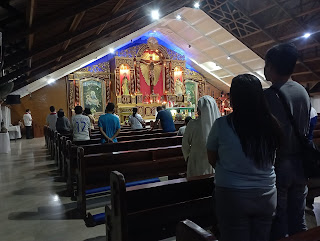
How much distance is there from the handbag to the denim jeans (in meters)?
0.30

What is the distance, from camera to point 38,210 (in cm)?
396

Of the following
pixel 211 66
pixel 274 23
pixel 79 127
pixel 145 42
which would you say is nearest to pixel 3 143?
pixel 79 127

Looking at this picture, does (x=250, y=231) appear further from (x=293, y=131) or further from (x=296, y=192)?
(x=293, y=131)

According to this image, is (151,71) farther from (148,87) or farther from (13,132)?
(13,132)

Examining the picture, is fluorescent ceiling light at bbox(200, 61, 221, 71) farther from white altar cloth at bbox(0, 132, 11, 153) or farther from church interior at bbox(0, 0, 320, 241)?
white altar cloth at bbox(0, 132, 11, 153)

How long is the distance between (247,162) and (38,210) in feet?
11.4

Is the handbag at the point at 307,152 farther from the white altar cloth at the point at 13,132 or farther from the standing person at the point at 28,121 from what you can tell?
the standing person at the point at 28,121

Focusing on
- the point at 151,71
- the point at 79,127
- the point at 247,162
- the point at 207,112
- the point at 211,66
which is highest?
the point at 211,66

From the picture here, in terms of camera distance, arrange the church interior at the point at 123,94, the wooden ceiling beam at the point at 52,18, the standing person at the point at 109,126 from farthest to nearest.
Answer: the standing person at the point at 109,126, the wooden ceiling beam at the point at 52,18, the church interior at the point at 123,94

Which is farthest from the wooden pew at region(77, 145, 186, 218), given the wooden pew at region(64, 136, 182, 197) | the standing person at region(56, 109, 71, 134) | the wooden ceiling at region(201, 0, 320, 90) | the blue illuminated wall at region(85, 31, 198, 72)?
the blue illuminated wall at region(85, 31, 198, 72)

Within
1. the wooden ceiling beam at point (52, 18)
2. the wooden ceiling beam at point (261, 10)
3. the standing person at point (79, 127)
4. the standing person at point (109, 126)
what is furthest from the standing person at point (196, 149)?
the wooden ceiling beam at point (261, 10)

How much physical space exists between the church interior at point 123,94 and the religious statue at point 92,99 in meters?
0.06

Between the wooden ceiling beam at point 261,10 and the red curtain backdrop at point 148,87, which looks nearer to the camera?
the wooden ceiling beam at point 261,10

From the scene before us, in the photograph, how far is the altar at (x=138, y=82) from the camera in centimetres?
1670
